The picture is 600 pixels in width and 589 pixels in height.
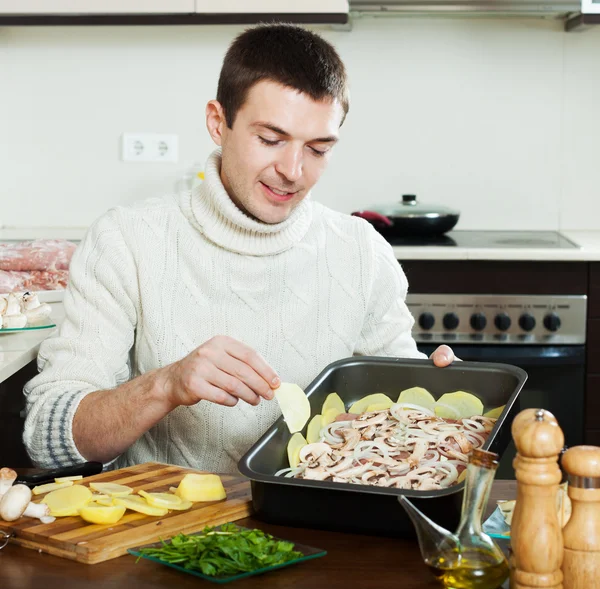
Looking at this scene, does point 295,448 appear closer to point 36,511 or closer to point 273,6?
point 36,511

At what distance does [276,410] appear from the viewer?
69.2 inches

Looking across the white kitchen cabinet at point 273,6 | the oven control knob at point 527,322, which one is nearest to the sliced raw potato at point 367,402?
the oven control knob at point 527,322

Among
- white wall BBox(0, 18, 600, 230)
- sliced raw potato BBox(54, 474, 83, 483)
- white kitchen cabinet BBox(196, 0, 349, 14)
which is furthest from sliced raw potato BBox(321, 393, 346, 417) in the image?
white wall BBox(0, 18, 600, 230)

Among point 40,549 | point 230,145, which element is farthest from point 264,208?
point 40,549

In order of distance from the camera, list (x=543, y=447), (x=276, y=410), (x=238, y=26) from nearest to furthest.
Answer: (x=543, y=447), (x=276, y=410), (x=238, y=26)

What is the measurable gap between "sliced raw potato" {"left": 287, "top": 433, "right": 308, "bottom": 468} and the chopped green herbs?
6.9 inches

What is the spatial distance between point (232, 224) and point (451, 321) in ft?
A: 4.20

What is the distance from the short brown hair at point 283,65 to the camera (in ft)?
5.20

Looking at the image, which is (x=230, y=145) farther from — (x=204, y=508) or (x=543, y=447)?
(x=543, y=447)

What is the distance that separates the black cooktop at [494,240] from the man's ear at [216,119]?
127 centimetres

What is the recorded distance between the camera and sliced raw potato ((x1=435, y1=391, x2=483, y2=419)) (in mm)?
1398

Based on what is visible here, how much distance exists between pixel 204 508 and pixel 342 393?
37 centimetres

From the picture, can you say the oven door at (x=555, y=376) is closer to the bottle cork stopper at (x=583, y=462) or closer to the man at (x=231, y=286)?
the man at (x=231, y=286)

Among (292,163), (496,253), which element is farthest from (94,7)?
(292,163)
